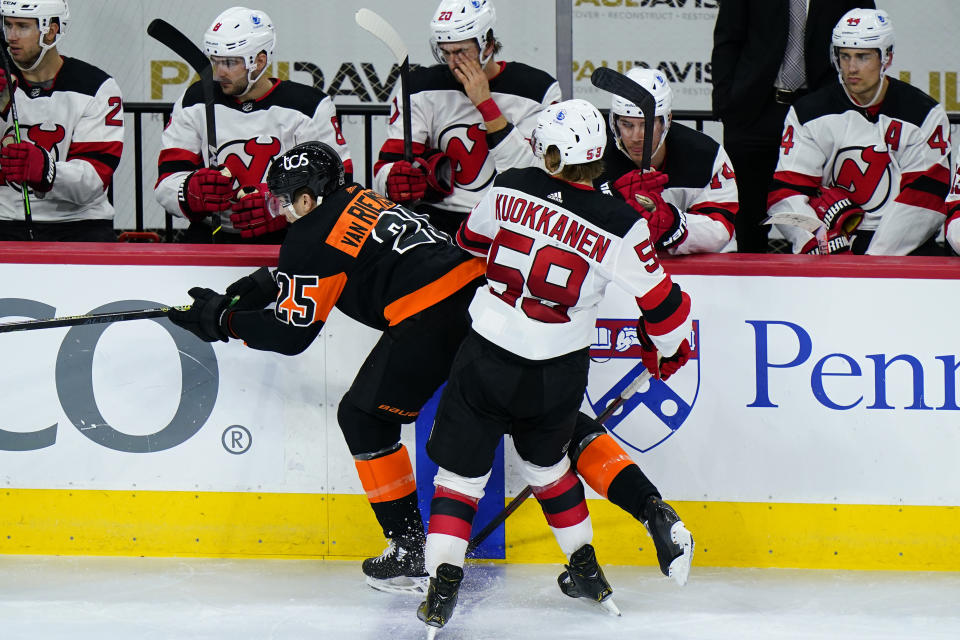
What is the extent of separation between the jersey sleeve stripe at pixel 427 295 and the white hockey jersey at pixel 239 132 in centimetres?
102

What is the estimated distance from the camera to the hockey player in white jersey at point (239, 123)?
12.7 ft

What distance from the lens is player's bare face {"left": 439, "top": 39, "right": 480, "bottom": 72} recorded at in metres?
3.81

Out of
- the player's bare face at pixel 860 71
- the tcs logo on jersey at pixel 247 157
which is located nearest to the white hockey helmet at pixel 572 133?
the tcs logo on jersey at pixel 247 157

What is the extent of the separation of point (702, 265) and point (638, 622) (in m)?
0.98

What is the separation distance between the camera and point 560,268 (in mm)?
2885

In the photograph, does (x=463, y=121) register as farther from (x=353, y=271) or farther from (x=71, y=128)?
(x=71, y=128)

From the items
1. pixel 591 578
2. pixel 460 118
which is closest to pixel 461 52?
pixel 460 118

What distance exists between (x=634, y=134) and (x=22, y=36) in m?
1.99

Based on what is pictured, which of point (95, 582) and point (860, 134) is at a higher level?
point (860, 134)

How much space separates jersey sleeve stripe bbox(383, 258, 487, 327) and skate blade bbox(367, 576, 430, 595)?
688mm

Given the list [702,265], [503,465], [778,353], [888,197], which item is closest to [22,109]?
[503,465]

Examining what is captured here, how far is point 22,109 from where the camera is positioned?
13.2 feet

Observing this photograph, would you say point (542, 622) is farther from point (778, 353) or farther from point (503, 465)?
point (778, 353)

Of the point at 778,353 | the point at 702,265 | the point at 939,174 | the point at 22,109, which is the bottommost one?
the point at 778,353
